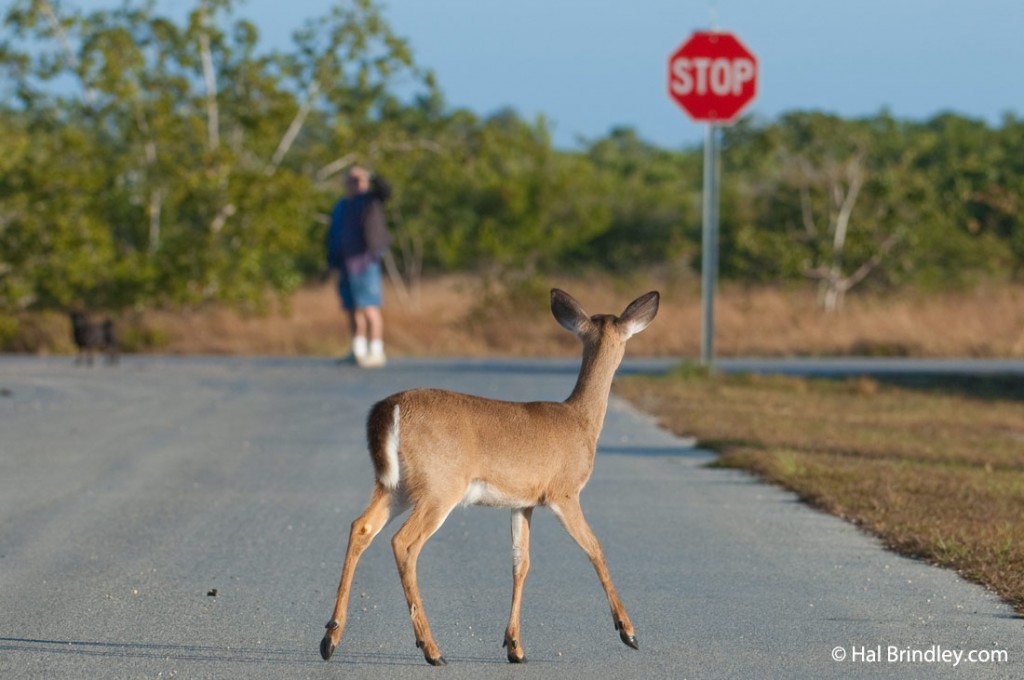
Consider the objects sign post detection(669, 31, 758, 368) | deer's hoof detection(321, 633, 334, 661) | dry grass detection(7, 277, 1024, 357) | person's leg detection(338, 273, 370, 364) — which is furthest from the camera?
Answer: dry grass detection(7, 277, 1024, 357)

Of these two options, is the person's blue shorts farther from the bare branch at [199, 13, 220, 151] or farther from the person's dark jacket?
the bare branch at [199, 13, 220, 151]

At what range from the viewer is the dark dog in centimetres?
2317

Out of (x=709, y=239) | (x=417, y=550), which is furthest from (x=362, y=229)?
(x=417, y=550)

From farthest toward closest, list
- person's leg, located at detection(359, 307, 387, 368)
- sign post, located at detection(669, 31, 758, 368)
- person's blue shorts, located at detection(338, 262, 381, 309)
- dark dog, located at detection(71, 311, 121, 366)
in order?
Result: dark dog, located at detection(71, 311, 121, 366), sign post, located at detection(669, 31, 758, 368), person's leg, located at detection(359, 307, 387, 368), person's blue shorts, located at detection(338, 262, 381, 309)

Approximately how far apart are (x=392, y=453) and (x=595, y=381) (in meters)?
1.06

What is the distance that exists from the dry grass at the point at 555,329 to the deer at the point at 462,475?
66.7 feet

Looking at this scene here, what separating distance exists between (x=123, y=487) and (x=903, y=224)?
27.0 m

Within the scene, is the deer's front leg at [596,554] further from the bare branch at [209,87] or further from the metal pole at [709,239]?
the bare branch at [209,87]

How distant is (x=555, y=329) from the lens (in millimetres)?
29266

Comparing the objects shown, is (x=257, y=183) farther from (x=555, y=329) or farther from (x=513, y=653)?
(x=513, y=653)

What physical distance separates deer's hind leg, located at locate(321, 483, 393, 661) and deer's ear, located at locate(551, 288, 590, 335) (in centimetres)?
106

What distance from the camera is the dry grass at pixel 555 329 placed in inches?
1102

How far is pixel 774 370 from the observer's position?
23.5m

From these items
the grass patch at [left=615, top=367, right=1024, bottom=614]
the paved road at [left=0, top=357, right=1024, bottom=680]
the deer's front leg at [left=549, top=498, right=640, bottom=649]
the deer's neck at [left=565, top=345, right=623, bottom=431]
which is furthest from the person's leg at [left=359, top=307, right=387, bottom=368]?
the deer's front leg at [left=549, top=498, right=640, bottom=649]
